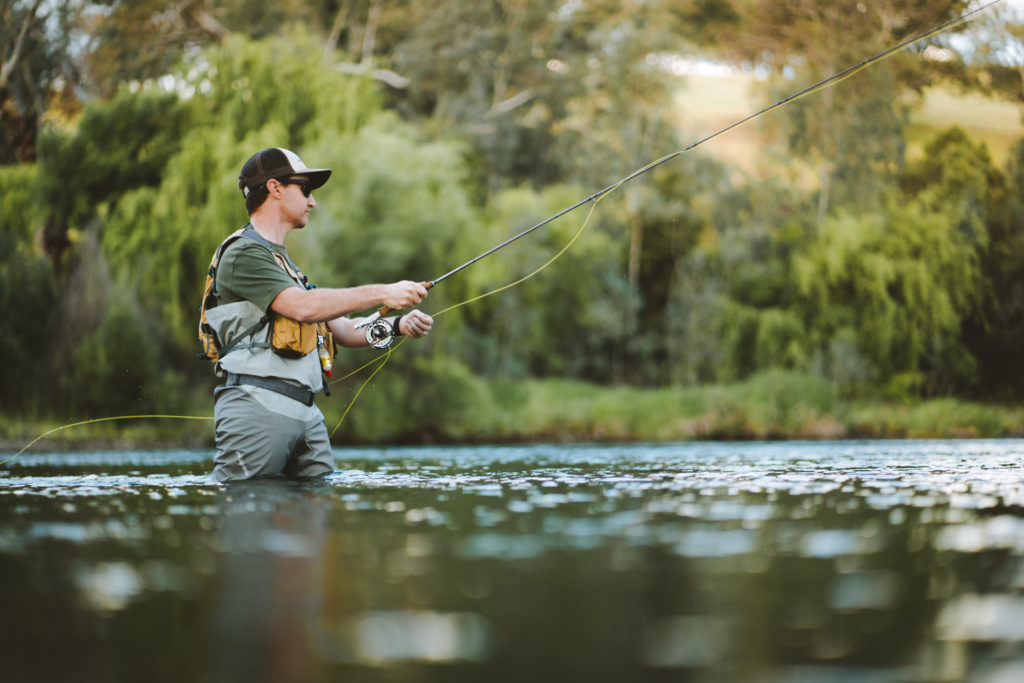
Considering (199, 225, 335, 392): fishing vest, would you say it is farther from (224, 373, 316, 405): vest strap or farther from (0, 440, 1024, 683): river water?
(0, 440, 1024, 683): river water

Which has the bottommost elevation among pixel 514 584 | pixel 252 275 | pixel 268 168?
pixel 514 584

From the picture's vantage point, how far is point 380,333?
542cm

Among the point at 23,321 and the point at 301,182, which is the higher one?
the point at 23,321

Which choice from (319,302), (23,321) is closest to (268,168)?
(319,302)

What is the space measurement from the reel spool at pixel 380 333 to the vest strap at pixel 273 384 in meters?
0.55

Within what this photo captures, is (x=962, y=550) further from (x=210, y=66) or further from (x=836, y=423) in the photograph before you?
(x=210, y=66)

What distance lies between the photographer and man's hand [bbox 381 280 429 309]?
484 centimetres

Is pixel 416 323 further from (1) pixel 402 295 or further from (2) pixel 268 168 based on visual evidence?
(2) pixel 268 168

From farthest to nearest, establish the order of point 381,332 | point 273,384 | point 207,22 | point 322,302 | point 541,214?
point 207,22, point 541,214, point 381,332, point 273,384, point 322,302

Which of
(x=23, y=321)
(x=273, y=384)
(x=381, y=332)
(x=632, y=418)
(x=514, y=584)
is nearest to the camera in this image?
(x=514, y=584)

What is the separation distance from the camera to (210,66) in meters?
19.1

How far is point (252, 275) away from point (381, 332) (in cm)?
79

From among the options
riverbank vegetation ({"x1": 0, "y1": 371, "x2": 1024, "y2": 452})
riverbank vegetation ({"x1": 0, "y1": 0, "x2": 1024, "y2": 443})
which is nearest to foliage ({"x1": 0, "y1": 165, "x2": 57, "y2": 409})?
riverbank vegetation ({"x1": 0, "y1": 0, "x2": 1024, "y2": 443})

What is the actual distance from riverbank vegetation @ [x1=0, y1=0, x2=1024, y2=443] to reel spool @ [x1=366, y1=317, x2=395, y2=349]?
10463 millimetres
